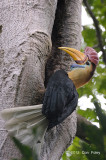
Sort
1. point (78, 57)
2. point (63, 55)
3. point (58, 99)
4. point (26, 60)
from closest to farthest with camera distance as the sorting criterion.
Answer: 1. point (58, 99)
2. point (26, 60)
3. point (78, 57)
4. point (63, 55)

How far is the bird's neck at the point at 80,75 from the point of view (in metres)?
1.26

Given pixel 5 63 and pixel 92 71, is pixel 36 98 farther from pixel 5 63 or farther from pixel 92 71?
pixel 92 71

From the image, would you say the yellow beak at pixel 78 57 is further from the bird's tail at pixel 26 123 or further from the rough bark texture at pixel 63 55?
the bird's tail at pixel 26 123

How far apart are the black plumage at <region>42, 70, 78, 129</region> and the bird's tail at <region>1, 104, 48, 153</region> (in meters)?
0.04

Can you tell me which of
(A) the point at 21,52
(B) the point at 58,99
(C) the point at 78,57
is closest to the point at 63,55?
(C) the point at 78,57

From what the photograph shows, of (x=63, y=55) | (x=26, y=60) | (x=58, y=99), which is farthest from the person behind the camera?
(x=63, y=55)

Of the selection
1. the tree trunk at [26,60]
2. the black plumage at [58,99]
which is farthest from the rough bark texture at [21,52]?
the black plumage at [58,99]

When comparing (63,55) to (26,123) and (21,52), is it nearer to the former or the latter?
(21,52)

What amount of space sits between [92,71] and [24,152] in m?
0.98

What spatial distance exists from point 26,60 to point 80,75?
280mm

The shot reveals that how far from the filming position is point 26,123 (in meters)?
1.04

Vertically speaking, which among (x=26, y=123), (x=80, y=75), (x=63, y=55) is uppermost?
(x=63, y=55)

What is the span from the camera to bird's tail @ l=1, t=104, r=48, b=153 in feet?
3.33

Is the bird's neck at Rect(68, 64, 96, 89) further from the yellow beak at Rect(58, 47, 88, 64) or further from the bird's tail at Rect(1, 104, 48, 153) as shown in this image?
the bird's tail at Rect(1, 104, 48, 153)
